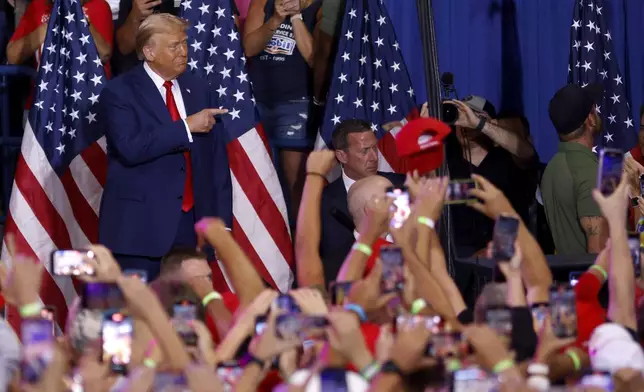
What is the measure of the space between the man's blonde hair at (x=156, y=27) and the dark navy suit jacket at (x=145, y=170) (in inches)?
4.6

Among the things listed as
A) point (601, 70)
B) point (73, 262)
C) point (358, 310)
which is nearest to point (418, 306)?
point (358, 310)

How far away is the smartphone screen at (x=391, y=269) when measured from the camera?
161 inches

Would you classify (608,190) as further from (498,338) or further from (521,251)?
(498,338)

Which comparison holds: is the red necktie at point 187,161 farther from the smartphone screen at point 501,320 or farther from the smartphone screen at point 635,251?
the smartphone screen at point 501,320

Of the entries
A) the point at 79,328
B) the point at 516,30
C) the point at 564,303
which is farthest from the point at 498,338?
the point at 516,30

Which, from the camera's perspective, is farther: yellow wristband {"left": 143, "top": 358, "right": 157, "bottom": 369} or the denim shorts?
the denim shorts

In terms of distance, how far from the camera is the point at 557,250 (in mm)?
6770

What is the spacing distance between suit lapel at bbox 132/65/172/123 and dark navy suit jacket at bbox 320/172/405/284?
2.91 ft

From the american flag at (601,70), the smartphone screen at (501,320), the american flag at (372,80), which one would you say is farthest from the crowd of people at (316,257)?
the american flag at (601,70)

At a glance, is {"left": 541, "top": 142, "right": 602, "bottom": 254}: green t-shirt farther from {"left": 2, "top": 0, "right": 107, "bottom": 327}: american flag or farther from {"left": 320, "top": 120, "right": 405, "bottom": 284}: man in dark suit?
{"left": 2, "top": 0, "right": 107, "bottom": 327}: american flag

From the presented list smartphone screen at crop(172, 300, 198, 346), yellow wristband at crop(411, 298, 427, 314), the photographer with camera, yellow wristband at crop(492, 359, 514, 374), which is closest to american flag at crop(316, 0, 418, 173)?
the photographer with camera

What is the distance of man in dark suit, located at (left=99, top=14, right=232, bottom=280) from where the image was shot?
20.2 ft

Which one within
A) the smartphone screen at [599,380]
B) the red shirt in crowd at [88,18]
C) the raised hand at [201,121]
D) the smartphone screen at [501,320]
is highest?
Result: the red shirt in crowd at [88,18]

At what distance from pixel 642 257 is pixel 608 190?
557 millimetres
